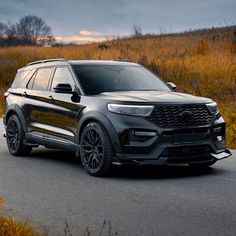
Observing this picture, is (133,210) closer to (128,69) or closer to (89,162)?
(89,162)

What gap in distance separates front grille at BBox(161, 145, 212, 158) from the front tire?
2.44 feet

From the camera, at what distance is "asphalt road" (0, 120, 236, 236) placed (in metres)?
6.08

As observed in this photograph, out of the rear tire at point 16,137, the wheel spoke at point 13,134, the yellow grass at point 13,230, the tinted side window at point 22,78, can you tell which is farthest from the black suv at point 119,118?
the yellow grass at point 13,230

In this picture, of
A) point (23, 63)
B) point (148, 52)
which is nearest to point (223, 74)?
point (148, 52)

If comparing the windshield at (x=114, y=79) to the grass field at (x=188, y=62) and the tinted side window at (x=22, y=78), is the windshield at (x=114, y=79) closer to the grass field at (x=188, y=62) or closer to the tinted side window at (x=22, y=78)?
the tinted side window at (x=22, y=78)

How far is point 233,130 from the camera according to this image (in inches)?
548

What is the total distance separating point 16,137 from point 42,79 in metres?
1.22

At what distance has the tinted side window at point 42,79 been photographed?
10.7m

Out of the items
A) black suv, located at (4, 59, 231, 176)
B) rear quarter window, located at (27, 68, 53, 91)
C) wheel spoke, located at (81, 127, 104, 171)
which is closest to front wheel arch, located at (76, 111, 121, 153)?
black suv, located at (4, 59, 231, 176)

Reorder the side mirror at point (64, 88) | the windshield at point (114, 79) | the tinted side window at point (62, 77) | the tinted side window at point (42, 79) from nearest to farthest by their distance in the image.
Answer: the side mirror at point (64, 88) < the windshield at point (114, 79) < the tinted side window at point (62, 77) < the tinted side window at point (42, 79)

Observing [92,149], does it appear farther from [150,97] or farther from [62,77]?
[62,77]

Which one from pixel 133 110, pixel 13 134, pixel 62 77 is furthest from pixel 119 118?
pixel 13 134

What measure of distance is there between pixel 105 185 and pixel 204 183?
50.9 inches

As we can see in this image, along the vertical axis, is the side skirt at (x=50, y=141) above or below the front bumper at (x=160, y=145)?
below
